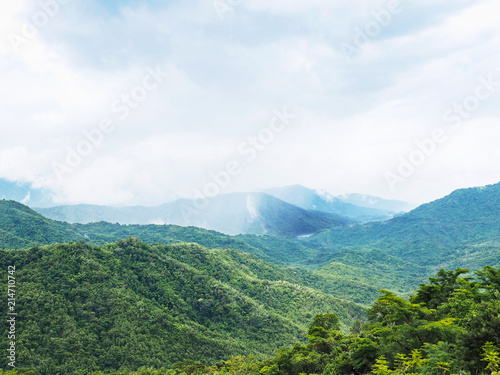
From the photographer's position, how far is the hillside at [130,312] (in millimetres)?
41219

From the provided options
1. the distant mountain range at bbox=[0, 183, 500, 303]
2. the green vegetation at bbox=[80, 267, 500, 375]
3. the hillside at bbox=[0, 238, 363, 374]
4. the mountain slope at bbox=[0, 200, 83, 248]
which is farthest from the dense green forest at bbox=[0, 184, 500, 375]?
the distant mountain range at bbox=[0, 183, 500, 303]

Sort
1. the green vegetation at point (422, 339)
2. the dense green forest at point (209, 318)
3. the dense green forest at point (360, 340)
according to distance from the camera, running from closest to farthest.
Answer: the green vegetation at point (422, 339), the dense green forest at point (360, 340), the dense green forest at point (209, 318)

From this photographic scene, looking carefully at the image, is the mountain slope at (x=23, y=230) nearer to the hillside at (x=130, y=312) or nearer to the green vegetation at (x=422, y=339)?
the hillside at (x=130, y=312)

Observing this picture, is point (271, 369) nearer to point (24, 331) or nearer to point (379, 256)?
point (24, 331)

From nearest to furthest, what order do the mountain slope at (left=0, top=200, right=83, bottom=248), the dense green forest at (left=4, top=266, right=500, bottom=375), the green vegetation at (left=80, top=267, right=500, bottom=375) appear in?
the green vegetation at (left=80, top=267, right=500, bottom=375), the dense green forest at (left=4, top=266, right=500, bottom=375), the mountain slope at (left=0, top=200, right=83, bottom=248)

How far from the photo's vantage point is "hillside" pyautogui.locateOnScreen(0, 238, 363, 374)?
41.2 m

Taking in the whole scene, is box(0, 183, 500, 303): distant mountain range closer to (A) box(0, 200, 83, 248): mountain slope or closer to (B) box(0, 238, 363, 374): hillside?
(A) box(0, 200, 83, 248): mountain slope

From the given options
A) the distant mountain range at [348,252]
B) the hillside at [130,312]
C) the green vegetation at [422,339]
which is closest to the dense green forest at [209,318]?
the green vegetation at [422,339]

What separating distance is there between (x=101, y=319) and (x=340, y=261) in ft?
479

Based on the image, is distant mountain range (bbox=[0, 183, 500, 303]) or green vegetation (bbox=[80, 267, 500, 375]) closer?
green vegetation (bbox=[80, 267, 500, 375])

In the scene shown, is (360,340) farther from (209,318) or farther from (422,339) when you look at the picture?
(209,318)

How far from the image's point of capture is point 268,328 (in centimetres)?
6172

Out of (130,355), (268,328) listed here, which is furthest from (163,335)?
(268,328)

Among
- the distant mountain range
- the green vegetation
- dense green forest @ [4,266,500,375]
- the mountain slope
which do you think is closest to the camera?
the green vegetation
